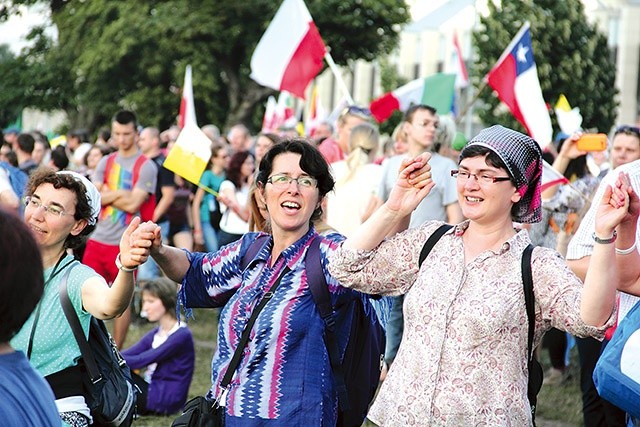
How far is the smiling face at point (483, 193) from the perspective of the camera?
14.1 ft

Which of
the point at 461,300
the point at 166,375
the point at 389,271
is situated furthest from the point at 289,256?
the point at 166,375

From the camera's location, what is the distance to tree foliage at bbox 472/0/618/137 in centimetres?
2945

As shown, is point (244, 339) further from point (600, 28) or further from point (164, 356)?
point (600, 28)

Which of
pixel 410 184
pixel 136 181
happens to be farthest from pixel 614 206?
pixel 136 181

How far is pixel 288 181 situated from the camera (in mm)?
4805

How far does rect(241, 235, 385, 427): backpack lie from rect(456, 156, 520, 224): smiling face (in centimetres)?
64

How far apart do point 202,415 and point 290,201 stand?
0.85m

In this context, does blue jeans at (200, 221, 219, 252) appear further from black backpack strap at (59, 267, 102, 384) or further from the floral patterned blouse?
the floral patterned blouse

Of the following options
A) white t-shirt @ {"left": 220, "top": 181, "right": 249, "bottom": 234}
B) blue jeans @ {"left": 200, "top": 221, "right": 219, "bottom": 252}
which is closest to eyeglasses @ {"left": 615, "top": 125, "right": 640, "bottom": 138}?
white t-shirt @ {"left": 220, "top": 181, "right": 249, "bottom": 234}

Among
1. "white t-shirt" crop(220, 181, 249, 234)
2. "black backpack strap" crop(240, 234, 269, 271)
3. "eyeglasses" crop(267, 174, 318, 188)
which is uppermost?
"eyeglasses" crop(267, 174, 318, 188)

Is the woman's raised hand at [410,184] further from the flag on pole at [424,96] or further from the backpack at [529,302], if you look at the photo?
the flag on pole at [424,96]

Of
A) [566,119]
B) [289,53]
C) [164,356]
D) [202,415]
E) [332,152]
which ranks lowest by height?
[164,356]

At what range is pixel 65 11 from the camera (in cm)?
4569

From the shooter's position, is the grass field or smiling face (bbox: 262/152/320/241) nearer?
smiling face (bbox: 262/152/320/241)
